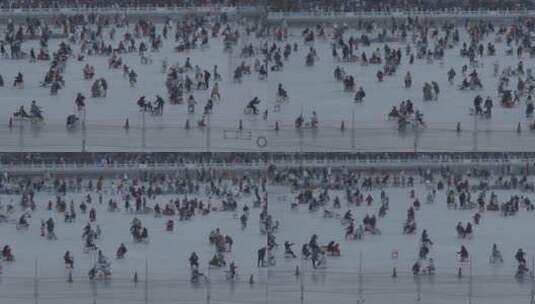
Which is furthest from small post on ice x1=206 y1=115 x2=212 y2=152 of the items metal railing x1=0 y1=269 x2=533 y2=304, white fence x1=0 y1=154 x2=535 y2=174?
metal railing x1=0 y1=269 x2=533 y2=304

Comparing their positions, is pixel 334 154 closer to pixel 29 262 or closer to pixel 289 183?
pixel 289 183

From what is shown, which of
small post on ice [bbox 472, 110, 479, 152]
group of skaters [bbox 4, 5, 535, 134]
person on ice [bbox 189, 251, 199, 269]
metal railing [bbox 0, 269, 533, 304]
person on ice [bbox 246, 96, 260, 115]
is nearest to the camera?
metal railing [bbox 0, 269, 533, 304]

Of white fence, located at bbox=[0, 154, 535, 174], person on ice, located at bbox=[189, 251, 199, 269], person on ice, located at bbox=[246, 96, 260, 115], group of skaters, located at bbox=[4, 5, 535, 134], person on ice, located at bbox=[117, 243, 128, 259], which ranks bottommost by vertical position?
person on ice, located at bbox=[189, 251, 199, 269]

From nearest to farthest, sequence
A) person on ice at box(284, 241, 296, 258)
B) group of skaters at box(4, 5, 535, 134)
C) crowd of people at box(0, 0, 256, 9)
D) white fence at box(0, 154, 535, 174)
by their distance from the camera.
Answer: person on ice at box(284, 241, 296, 258), white fence at box(0, 154, 535, 174), group of skaters at box(4, 5, 535, 134), crowd of people at box(0, 0, 256, 9)

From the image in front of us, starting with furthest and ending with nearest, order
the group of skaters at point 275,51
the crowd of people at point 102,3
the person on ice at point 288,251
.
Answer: the crowd of people at point 102,3, the group of skaters at point 275,51, the person on ice at point 288,251

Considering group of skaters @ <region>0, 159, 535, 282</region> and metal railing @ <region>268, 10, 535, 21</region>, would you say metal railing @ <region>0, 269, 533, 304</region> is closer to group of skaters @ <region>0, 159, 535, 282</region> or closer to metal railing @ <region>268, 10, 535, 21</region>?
group of skaters @ <region>0, 159, 535, 282</region>

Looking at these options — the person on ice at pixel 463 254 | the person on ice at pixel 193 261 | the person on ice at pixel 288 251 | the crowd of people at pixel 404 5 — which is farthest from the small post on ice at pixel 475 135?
the person on ice at pixel 193 261

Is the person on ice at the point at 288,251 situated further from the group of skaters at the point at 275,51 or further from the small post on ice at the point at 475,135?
the small post on ice at the point at 475,135

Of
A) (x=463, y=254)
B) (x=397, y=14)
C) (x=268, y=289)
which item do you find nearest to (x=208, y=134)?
(x=268, y=289)
